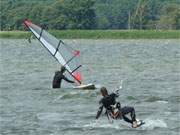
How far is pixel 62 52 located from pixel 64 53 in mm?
152

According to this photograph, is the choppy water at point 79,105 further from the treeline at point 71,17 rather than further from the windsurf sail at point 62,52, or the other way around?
the treeline at point 71,17

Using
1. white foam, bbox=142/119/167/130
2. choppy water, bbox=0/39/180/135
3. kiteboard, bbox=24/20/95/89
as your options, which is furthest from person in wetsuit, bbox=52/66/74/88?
white foam, bbox=142/119/167/130

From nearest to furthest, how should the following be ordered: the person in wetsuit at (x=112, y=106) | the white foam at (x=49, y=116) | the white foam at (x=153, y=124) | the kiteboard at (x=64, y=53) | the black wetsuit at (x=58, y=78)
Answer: the person in wetsuit at (x=112, y=106)
the white foam at (x=153, y=124)
the white foam at (x=49, y=116)
the black wetsuit at (x=58, y=78)
the kiteboard at (x=64, y=53)

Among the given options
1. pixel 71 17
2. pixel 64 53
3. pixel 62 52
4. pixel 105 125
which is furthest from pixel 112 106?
pixel 71 17

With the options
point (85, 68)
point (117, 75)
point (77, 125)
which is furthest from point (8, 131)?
point (85, 68)

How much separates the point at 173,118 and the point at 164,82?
→ 12.8 meters

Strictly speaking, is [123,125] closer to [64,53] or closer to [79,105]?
[79,105]

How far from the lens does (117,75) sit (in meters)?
39.7

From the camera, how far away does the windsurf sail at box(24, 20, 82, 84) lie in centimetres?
3028

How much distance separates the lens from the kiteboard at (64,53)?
30219 millimetres

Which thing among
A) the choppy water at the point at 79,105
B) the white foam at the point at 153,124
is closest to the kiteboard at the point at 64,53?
the choppy water at the point at 79,105

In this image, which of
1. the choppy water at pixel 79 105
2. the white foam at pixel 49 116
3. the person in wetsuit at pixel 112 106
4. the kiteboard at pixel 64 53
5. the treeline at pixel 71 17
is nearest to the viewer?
the person in wetsuit at pixel 112 106

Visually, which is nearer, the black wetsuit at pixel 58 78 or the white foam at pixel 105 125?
the white foam at pixel 105 125

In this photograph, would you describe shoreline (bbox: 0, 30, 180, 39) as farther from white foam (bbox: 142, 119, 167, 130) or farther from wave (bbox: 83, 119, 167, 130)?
wave (bbox: 83, 119, 167, 130)
